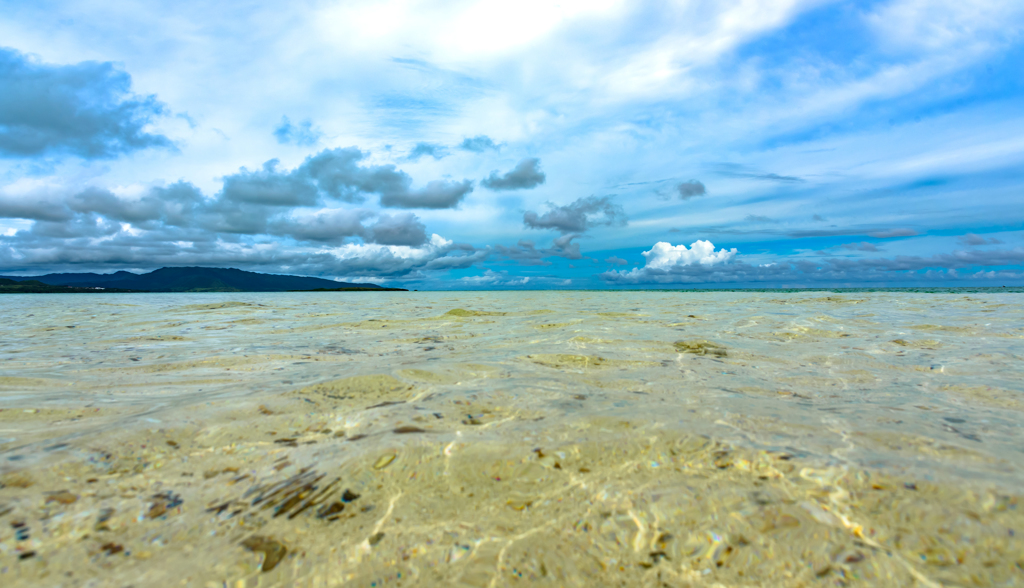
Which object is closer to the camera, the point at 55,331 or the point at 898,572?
the point at 898,572

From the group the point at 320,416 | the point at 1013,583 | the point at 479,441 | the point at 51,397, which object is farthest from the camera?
the point at 51,397

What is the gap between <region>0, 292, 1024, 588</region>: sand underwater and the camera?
1968 mm

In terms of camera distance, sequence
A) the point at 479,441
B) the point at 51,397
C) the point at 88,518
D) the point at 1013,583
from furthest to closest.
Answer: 1. the point at 51,397
2. the point at 479,441
3. the point at 88,518
4. the point at 1013,583

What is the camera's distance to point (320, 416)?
3.94 m

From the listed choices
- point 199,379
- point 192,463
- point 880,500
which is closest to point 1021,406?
point 880,500

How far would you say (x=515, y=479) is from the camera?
2756mm

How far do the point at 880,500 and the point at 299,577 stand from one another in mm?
2941

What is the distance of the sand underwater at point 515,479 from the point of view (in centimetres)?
197

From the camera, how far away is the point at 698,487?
256 centimetres

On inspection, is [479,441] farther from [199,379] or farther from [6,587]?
[199,379]

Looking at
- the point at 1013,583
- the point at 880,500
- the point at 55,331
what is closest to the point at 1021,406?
the point at 880,500

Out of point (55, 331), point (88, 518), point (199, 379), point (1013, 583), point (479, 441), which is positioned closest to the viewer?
point (1013, 583)

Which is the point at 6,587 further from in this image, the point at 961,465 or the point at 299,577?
the point at 961,465

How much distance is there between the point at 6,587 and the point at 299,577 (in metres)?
1.16
